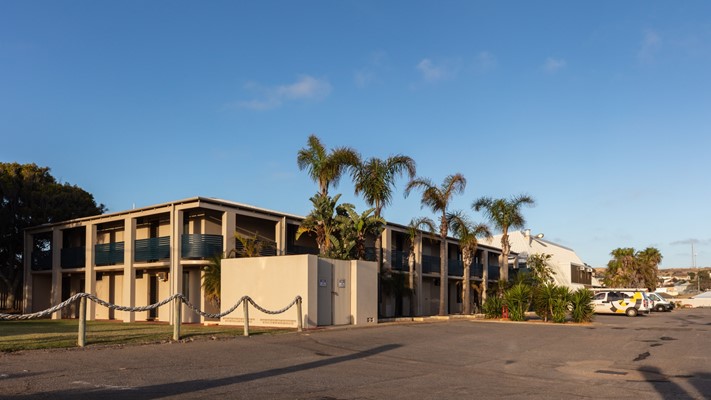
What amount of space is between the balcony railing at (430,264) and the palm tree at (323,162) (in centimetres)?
1356

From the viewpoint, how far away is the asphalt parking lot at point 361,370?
9617mm

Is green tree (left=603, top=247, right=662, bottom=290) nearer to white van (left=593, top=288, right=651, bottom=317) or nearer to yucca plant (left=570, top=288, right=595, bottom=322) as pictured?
white van (left=593, top=288, right=651, bottom=317)

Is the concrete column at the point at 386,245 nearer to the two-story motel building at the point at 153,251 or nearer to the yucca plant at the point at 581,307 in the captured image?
the two-story motel building at the point at 153,251

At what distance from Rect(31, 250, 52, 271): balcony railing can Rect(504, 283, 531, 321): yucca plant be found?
81.0ft

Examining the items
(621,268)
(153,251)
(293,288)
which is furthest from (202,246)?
(621,268)

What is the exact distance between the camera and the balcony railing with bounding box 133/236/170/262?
29.3 meters

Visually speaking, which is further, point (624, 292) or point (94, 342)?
point (624, 292)

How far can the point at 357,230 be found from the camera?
27781mm

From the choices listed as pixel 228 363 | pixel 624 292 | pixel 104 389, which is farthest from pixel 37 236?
pixel 624 292

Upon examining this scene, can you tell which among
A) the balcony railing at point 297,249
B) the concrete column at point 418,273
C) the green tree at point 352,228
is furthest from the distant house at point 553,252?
the green tree at point 352,228

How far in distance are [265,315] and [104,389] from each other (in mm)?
14528

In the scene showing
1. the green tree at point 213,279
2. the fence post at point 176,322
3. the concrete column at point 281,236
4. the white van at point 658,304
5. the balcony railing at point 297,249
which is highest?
the concrete column at point 281,236

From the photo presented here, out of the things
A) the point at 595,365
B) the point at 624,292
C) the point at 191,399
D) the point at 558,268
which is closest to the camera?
the point at 191,399

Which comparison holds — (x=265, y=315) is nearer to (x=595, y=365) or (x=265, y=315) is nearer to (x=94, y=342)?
(x=94, y=342)
